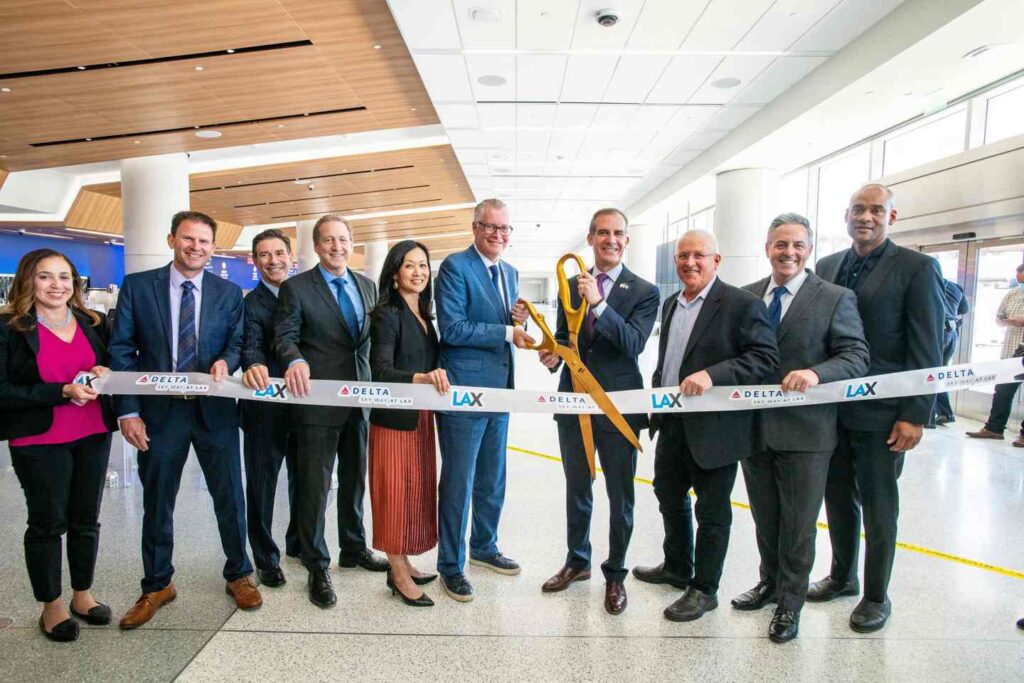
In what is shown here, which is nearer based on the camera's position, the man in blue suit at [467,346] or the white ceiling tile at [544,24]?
the man in blue suit at [467,346]

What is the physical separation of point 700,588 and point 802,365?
1.09 m

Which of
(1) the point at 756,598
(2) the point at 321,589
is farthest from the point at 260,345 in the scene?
(1) the point at 756,598

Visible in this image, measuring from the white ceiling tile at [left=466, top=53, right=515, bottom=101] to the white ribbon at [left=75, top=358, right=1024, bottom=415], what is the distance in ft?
19.4

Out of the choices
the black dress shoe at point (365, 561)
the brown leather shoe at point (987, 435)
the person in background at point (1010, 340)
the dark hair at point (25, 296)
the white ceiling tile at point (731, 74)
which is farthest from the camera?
the white ceiling tile at point (731, 74)

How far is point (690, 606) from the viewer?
8.63ft

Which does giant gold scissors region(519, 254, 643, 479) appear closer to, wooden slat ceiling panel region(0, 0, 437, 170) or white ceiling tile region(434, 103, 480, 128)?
wooden slat ceiling panel region(0, 0, 437, 170)

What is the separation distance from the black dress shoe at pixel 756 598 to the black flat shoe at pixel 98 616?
2773 mm

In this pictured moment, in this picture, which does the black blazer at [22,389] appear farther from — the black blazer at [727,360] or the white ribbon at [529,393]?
the black blazer at [727,360]

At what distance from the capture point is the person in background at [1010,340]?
6473 millimetres

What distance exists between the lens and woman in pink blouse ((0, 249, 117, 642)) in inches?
91.0

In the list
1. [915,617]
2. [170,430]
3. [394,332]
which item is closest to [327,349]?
[394,332]

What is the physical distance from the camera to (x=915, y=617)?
2670 millimetres

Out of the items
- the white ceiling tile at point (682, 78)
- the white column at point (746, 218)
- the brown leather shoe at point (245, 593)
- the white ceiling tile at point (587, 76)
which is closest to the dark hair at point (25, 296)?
the brown leather shoe at point (245, 593)

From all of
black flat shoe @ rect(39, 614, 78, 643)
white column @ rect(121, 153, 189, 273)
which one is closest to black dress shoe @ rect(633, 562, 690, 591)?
black flat shoe @ rect(39, 614, 78, 643)
